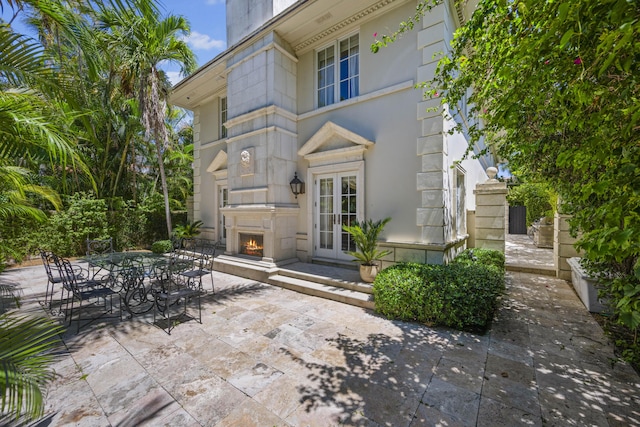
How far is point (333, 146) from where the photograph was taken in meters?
7.02

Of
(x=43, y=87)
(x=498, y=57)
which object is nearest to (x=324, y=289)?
(x=498, y=57)

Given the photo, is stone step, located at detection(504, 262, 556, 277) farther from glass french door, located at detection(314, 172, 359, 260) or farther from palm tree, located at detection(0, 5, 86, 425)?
palm tree, located at detection(0, 5, 86, 425)

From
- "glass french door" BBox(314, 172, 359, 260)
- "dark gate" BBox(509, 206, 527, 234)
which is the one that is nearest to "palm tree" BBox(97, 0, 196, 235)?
"glass french door" BBox(314, 172, 359, 260)

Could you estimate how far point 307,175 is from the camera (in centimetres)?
754

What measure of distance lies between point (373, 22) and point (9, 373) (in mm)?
8059

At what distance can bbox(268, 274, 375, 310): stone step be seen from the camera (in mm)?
5008

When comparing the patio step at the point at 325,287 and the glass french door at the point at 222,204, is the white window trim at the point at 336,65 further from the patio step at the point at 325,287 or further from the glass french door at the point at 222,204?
the glass french door at the point at 222,204

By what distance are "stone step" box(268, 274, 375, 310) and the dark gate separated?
54.0 ft

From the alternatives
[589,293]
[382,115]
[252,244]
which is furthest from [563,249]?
[252,244]

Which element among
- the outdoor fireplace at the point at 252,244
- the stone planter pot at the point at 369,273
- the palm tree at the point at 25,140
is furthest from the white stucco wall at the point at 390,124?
the palm tree at the point at 25,140

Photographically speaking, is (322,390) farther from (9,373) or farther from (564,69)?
(564,69)

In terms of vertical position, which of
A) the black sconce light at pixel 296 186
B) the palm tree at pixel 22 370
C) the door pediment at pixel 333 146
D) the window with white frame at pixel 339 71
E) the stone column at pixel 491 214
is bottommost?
the palm tree at pixel 22 370

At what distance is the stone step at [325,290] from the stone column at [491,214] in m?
4.27

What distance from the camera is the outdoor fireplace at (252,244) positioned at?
7655 mm
